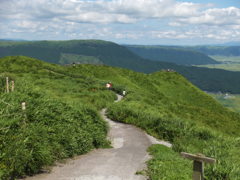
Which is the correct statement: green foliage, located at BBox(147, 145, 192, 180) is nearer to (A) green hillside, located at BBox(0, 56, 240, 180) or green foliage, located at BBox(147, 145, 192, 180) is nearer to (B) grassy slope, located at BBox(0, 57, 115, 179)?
(A) green hillside, located at BBox(0, 56, 240, 180)

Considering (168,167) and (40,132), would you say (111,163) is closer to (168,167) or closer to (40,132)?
(168,167)

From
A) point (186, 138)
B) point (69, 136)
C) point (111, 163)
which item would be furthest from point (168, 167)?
point (186, 138)

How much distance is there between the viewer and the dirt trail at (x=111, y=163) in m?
12.3

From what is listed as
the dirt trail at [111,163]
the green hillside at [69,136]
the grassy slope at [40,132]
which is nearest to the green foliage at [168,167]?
the green hillside at [69,136]

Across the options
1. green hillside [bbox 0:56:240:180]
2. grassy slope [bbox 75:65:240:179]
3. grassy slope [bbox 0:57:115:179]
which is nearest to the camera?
grassy slope [bbox 0:57:115:179]

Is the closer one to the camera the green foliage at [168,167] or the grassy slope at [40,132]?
the grassy slope at [40,132]

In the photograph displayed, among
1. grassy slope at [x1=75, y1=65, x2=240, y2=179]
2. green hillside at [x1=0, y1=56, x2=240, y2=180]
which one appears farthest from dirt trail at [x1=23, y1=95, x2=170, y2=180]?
grassy slope at [x1=75, y1=65, x2=240, y2=179]

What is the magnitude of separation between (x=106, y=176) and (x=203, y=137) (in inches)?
486

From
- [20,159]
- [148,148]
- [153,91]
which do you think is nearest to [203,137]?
[148,148]

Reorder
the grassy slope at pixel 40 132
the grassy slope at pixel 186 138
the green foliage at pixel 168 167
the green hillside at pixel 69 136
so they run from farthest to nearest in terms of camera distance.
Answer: the grassy slope at pixel 186 138
the green foliage at pixel 168 167
the green hillside at pixel 69 136
the grassy slope at pixel 40 132

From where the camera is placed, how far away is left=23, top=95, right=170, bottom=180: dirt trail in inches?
485

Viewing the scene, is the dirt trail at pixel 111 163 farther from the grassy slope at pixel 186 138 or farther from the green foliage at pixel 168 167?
the grassy slope at pixel 186 138

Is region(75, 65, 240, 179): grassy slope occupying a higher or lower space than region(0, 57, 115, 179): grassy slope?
lower

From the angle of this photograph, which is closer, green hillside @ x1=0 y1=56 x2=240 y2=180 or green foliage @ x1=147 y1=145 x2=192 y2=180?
green hillside @ x1=0 y1=56 x2=240 y2=180
